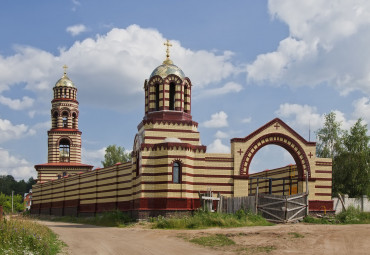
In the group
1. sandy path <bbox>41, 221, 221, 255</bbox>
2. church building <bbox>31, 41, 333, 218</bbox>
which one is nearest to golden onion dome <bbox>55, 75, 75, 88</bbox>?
church building <bbox>31, 41, 333, 218</bbox>

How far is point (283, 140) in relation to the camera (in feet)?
121

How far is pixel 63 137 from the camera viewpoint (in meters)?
65.2

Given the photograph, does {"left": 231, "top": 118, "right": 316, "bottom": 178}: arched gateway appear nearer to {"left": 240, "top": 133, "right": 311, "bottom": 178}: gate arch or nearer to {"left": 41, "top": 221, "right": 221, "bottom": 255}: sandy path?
{"left": 240, "top": 133, "right": 311, "bottom": 178}: gate arch

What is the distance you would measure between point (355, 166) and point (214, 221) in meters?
23.3

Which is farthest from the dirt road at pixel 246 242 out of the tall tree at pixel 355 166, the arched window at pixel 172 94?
the tall tree at pixel 355 166

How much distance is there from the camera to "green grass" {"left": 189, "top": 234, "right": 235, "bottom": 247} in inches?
853

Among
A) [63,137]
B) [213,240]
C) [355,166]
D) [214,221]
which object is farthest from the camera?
[63,137]

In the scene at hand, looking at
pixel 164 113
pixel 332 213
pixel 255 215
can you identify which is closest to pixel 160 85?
pixel 164 113

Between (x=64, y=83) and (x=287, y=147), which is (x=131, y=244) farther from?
(x=64, y=83)

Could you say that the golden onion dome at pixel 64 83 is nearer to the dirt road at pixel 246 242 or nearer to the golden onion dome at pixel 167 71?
the golden onion dome at pixel 167 71

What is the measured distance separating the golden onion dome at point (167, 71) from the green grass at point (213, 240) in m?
17.1

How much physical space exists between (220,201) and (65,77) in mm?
40236

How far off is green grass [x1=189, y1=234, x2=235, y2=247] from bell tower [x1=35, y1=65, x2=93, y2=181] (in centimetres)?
4321

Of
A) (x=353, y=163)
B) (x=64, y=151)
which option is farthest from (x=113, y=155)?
(x=353, y=163)
